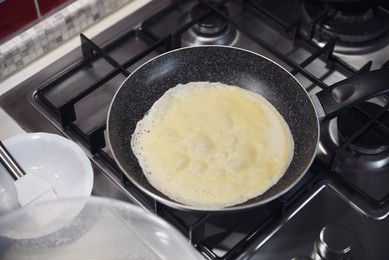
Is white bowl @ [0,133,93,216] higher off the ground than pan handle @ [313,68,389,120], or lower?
lower

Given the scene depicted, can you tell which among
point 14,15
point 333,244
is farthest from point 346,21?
point 14,15

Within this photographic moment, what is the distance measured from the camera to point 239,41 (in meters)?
1.18

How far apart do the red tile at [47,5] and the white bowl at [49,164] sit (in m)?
0.26

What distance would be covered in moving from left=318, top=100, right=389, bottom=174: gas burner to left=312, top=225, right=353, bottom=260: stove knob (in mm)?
118

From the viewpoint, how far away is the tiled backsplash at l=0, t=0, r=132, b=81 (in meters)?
1.12

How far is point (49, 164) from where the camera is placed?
3.28 feet

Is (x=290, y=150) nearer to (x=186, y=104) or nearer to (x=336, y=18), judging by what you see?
(x=186, y=104)

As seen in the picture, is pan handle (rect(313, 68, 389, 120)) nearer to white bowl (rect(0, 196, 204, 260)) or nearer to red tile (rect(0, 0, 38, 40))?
white bowl (rect(0, 196, 204, 260))

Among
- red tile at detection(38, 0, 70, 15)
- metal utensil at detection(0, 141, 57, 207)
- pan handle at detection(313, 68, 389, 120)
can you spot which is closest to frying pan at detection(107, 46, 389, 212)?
pan handle at detection(313, 68, 389, 120)

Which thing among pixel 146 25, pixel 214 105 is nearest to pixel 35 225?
pixel 214 105

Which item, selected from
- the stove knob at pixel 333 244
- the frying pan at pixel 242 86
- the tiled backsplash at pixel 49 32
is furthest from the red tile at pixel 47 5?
the stove knob at pixel 333 244

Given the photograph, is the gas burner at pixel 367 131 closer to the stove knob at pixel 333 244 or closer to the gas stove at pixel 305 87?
the gas stove at pixel 305 87

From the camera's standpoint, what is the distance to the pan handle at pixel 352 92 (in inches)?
37.9

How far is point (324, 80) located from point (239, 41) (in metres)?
0.16
